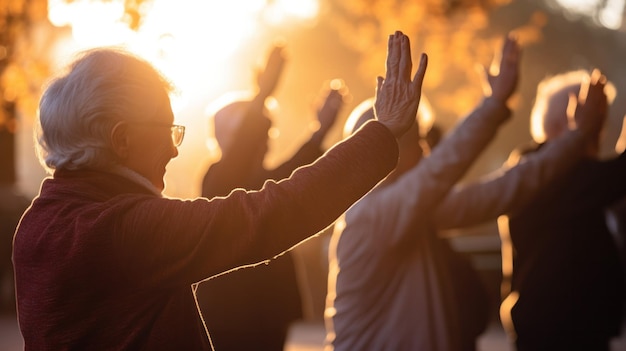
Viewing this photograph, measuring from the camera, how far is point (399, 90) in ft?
9.23

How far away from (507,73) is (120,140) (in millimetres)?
2003

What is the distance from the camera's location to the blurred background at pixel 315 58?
1154 cm

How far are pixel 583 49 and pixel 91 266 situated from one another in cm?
3559

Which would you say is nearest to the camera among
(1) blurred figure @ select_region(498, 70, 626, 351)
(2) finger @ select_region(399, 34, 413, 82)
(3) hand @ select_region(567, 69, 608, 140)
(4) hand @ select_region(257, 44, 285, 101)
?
(2) finger @ select_region(399, 34, 413, 82)

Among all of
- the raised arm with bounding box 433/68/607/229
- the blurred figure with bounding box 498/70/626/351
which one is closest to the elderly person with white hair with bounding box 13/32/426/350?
the raised arm with bounding box 433/68/607/229

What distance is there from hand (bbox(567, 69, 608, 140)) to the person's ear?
2833 mm

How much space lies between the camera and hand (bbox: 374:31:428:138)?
277cm

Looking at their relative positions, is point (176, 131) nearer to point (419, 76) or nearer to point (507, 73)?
point (419, 76)

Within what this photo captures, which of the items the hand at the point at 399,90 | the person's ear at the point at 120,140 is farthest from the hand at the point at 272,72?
the person's ear at the point at 120,140

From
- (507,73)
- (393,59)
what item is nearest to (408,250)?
(507,73)

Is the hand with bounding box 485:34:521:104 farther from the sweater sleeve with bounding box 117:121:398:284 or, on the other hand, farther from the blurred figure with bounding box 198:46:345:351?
the sweater sleeve with bounding box 117:121:398:284

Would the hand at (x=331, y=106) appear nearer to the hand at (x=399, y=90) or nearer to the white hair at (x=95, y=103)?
the hand at (x=399, y=90)

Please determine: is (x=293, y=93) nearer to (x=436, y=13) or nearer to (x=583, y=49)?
(x=583, y=49)

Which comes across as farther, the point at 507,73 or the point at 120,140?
the point at 507,73
